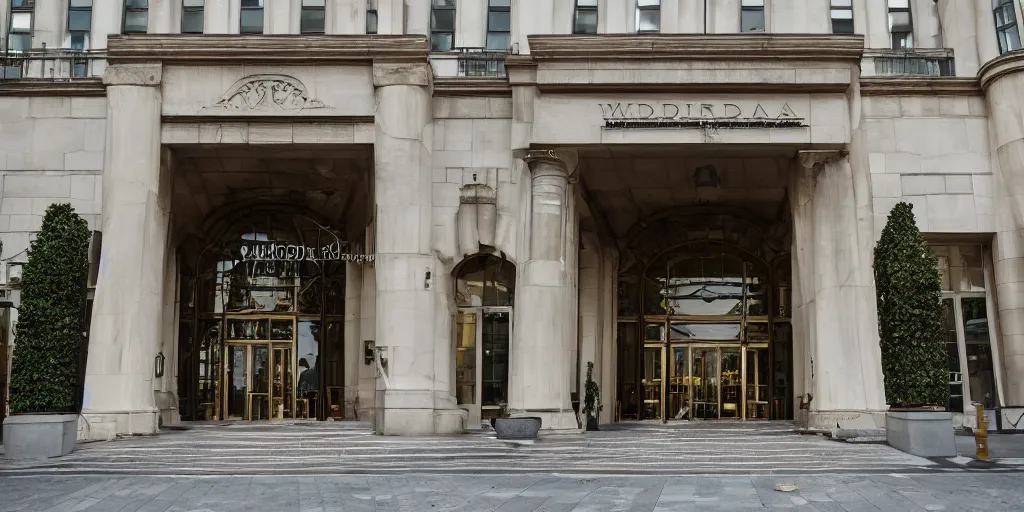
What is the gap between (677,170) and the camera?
31.9 m

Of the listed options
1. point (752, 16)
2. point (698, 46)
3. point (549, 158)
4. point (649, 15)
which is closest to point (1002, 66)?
point (752, 16)

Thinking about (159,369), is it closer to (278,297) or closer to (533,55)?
(278,297)

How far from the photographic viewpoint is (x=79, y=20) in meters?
30.6

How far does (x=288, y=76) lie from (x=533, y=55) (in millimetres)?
5881

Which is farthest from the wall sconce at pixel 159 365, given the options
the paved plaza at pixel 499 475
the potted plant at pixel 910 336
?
the potted plant at pixel 910 336

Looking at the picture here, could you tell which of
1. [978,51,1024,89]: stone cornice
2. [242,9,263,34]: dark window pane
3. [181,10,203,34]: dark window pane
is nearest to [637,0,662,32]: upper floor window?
[978,51,1024,89]: stone cornice

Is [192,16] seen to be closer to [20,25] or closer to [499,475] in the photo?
[20,25]

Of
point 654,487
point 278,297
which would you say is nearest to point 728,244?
point 278,297

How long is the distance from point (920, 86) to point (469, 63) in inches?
448

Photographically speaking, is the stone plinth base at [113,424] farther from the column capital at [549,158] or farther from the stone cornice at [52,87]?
the column capital at [549,158]

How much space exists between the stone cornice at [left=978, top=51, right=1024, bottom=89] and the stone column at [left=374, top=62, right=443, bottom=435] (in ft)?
45.5

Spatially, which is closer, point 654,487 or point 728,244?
point 654,487

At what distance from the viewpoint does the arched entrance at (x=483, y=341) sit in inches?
1169

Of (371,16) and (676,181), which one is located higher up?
(371,16)
